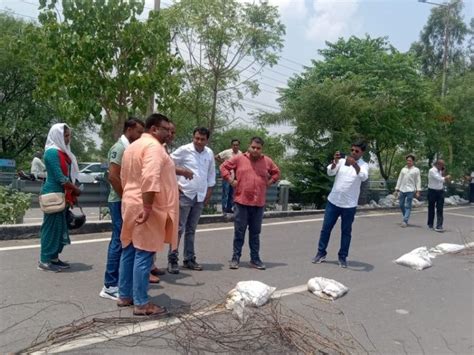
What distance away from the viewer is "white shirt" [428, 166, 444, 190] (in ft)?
39.8

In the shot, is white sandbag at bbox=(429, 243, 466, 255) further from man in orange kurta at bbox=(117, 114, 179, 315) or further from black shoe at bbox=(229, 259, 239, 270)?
man in orange kurta at bbox=(117, 114, 179, 315)

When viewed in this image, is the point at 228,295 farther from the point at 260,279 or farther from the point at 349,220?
the point at 349,220

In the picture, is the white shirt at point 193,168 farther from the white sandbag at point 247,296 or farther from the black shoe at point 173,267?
the white sandbag at point 247,296

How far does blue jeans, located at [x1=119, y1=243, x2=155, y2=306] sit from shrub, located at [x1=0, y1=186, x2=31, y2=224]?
4.45 m

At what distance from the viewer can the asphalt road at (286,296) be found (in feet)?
14.2

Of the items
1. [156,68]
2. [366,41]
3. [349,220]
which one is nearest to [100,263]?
[349,220]

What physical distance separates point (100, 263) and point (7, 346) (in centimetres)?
276

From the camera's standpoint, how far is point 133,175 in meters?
4.63

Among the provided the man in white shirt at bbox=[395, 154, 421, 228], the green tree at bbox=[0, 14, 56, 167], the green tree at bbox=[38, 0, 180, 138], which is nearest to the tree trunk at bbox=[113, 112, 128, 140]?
the green tree at bbox=[38, 0, 180, 138]

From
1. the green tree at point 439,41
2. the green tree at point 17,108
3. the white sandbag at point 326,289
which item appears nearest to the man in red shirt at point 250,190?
the white sandbag at point 326,289

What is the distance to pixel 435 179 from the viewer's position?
40.2ft

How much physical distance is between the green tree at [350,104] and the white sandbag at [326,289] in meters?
11.3

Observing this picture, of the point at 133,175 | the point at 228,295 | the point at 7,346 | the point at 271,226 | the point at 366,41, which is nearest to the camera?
the point at 7,346

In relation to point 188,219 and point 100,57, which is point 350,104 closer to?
point 100,57
